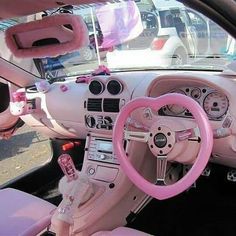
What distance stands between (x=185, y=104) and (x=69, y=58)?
139cm

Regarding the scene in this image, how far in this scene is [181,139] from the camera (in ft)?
5.19

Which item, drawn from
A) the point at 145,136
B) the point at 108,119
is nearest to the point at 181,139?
the point at 145,136

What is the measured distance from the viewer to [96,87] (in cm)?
213

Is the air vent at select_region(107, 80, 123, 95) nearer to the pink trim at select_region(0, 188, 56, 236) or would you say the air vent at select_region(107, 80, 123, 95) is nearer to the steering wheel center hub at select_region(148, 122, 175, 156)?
the steering wheel center hub at select_region(148, 122, 175, 156)

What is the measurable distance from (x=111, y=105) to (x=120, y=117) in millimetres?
580

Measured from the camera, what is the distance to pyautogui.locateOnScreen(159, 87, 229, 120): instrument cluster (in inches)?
68.2

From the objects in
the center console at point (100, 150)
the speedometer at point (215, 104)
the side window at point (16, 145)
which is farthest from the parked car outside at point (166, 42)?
the side window at point (16, 145)

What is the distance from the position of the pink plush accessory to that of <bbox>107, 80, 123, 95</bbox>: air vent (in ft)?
2.48

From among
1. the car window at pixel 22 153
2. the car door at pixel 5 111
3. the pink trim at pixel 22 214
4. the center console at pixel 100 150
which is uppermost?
the car door at pixel 5 111

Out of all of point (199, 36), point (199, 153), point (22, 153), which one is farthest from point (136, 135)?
point (22, 153)

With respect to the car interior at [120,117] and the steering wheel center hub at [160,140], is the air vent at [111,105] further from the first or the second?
the steering wheel center hub at [160,140]

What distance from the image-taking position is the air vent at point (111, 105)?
81.2 inches

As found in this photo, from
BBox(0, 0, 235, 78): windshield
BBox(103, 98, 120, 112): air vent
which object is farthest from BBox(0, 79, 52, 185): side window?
BBox(103, 98, 120, 112): air vent

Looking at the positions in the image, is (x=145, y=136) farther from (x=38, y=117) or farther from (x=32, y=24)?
(x=38, y=117)
